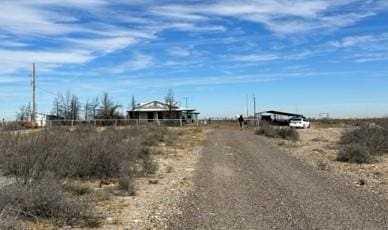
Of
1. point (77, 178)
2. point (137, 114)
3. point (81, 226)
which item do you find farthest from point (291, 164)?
point (137, 114)

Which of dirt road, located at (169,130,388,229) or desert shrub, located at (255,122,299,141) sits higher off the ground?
desert shrub, located at (255,122,299,141)

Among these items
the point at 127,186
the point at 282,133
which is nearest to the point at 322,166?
the point at 127,186

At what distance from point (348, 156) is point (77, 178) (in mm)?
12286

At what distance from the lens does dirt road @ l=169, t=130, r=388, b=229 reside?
1036cm

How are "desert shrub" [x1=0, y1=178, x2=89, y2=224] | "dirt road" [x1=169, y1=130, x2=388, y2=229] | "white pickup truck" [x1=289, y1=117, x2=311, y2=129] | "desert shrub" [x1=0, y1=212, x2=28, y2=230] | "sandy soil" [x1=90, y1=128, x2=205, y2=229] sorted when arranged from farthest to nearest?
"white pickup truck" [x1=289, y1=117, x2=311, y2=129], "sandy soil" [x1=90, y1=128, x2=205, y2=229], "dirt road" [x1=169, y1=130, x2=388, y2=229], "desert shrub" [x1=0, y1=178, x2=89, y2=224], "desert shrub" [x1=0, y1=212, x2=28, y2=230]

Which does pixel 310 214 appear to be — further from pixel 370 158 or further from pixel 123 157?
pixel 370 158

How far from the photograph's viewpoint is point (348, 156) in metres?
24.3

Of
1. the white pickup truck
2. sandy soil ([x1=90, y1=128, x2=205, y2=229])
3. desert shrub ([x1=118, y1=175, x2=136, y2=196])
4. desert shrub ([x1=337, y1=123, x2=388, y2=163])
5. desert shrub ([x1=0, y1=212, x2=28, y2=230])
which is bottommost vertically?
sandy soil ([x1=90, y1=128, x2=205, y2=229])

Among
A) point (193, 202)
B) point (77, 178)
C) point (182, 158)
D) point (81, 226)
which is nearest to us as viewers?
point (81, 226)

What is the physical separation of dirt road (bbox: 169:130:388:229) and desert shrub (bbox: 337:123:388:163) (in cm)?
451

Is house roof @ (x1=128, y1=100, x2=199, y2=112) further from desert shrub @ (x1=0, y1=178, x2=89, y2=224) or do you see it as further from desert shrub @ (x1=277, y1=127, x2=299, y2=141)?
desert shrub @ (x1=0, y1=178, x2=89, y2=224)

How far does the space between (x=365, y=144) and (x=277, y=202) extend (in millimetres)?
17223

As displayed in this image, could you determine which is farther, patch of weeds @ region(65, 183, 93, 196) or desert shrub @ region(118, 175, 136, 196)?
desert shrub @ region(118, 175, 136, 196)

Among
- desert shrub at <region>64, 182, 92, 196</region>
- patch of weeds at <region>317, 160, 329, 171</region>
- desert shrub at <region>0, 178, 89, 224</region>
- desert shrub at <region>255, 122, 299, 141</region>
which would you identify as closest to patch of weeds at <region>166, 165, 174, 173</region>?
patch of weeds at <region>317, 160, 329, 171</region>
